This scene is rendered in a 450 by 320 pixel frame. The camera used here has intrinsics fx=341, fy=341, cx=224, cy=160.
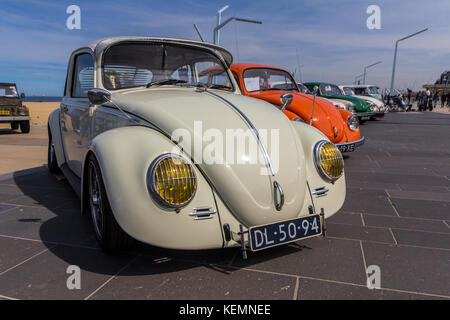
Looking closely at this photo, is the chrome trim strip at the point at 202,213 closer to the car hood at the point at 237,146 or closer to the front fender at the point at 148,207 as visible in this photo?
the front fender at the point at 148,207

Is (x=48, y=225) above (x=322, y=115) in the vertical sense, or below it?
below

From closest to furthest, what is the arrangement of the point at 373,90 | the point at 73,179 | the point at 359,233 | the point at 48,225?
the point at 359,233 < the point at 48,225 < the point at 73,179 < the point at 373,90

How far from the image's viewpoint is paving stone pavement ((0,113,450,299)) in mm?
2078

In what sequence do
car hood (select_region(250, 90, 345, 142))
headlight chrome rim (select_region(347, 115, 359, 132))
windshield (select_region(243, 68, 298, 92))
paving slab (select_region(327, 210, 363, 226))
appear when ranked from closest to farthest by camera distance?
paving slab (select_region(327, 210, 363, 226)) < car hood (select_region(250, 90, 345, 142)) < headlight chrome rim (select_region(347, 115, 359, 132)) < windshield (select_region(243, 68, 298, 92))

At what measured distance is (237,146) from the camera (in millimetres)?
2336

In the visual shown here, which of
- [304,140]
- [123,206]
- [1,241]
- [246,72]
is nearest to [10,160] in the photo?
[1,241]

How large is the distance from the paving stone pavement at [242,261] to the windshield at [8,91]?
9.39m

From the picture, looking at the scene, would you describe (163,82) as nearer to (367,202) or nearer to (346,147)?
(367,202)

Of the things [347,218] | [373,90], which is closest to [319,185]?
[347,218]

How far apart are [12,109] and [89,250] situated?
35.0ft

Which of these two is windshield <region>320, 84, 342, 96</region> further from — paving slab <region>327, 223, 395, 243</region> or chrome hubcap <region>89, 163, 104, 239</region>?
chrome hubcap <region>89, 163, 104, 239</region>

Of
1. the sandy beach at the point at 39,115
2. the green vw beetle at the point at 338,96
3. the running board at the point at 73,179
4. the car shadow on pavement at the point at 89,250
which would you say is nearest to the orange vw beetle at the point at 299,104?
the running board at the point at 73,179

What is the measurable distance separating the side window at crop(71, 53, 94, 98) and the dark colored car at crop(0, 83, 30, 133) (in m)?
8.49

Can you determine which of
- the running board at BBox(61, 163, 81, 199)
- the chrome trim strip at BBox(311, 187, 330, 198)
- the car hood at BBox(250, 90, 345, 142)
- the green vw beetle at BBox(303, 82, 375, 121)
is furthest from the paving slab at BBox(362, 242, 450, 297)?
the green vw beetle at BBox(303, 82, 375, 121)
